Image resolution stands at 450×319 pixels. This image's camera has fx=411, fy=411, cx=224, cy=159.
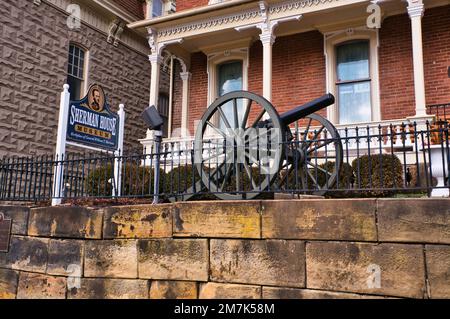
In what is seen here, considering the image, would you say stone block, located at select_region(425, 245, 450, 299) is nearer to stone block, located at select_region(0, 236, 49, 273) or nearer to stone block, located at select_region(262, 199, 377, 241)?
stone block, located at select_region(262, 199, 377, 241)

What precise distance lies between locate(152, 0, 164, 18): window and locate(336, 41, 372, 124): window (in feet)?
25.5

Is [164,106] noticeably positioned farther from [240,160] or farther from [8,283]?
[240,160]

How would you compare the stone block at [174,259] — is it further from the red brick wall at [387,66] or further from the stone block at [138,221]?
the red brick wall at [387,66]

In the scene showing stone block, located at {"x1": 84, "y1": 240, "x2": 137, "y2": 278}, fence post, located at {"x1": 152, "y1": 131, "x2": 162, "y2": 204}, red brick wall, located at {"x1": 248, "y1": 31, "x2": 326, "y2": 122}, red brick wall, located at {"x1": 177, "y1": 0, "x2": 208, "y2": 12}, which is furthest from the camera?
red brick wall, located at {"x1": 177, "y1": 0, "x2": 208, "y2": 12}

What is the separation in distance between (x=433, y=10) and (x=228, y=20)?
5065mm

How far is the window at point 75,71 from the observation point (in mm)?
12516

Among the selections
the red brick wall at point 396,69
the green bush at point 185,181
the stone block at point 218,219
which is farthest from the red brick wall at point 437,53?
the stone block at point 218,219

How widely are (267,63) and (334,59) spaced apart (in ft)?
6.74

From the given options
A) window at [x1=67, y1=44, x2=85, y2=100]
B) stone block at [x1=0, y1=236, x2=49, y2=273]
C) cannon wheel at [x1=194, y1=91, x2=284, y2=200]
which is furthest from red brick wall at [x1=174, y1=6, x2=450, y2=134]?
stone block at [x1=0, y1=236, x2=49, y2=273]

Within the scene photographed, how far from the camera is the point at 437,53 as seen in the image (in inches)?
383

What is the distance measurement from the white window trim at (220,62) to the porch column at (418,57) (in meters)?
4.71

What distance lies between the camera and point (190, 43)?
12.5 m

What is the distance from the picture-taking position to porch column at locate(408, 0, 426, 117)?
28.3 feet
